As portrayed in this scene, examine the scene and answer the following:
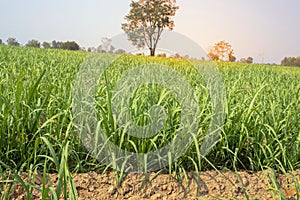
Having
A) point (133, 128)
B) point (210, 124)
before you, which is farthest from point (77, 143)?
point (210, 124)

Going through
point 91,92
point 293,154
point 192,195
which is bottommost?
point 192,195

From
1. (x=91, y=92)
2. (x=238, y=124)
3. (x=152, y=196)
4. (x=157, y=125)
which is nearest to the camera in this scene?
(x=152, y=196)

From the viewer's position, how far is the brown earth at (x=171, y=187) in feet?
5.45

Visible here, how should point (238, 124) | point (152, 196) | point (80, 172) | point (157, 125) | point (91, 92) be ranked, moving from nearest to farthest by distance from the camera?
1. point (152, 196)
2. point (80, 172)
3. point (157, 125)
4. point (238, 124)
5. point (91, 92)

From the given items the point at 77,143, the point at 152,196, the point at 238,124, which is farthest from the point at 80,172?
the point at 238,124

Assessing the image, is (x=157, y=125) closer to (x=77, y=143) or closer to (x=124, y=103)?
(x=124, y=103)

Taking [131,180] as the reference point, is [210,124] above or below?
above

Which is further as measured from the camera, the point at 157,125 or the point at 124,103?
the point at 124,103

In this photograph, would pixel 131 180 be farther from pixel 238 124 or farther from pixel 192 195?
pixel 238 124

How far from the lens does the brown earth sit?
65.4 inches

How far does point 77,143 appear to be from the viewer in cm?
192

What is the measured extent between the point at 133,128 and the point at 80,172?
403 mm

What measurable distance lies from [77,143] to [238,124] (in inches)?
42.5

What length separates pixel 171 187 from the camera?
1.74 meters
